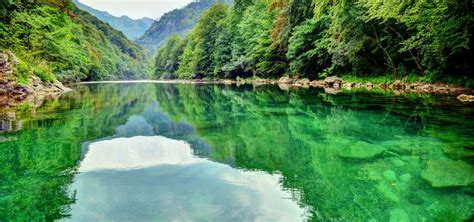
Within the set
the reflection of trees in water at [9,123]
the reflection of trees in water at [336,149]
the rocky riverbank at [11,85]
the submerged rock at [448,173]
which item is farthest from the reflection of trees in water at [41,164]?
the rocky riverbank at [11,85]

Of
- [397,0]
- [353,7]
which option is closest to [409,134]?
[397,0]

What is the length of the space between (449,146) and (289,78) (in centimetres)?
3207

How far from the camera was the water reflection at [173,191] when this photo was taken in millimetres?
3766

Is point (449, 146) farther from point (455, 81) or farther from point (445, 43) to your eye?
point (455, 81)

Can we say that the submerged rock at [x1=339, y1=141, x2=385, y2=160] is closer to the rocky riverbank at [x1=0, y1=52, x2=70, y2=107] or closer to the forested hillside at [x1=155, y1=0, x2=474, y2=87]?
the forested hillside at [x1=155, y1=0, x2=474, y2=87]

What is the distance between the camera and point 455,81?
18406mm

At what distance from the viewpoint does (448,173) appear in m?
4.96

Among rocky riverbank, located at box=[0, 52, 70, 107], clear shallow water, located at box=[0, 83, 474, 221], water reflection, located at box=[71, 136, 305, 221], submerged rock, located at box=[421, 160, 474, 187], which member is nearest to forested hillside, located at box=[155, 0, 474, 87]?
clear shallow water, located at box=[0, 83, 474, 221]

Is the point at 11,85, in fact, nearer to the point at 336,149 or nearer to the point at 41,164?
the point at 41,164

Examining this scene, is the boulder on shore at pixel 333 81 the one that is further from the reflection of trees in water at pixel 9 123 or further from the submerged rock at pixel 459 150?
the reflection of trees in water at pixel 9 123

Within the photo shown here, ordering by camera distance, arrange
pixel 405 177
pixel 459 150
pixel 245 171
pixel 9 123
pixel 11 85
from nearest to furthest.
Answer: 1. pixel 405 177
2. pixel 245 171
3. pixel 459 150
4. pixel 9 123
5. pixel 11 85

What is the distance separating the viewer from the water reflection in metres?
3.77

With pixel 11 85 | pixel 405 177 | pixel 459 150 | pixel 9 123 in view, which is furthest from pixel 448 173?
pixel 11 85

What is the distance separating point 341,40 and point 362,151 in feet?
76.3
